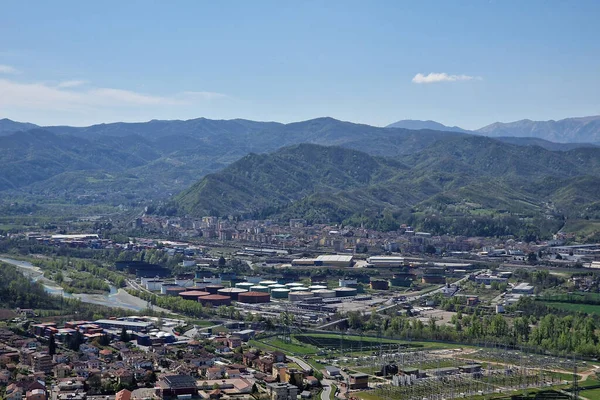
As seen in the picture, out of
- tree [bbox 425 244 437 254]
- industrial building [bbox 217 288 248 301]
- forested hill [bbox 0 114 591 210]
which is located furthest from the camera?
forested hill [bbox 0 114 591 210]

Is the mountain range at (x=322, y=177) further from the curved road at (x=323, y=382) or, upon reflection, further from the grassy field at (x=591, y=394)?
the grassy field at (x=591, y=394)

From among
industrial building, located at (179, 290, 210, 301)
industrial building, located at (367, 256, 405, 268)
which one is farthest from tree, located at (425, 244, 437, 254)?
industrial building, located at (179, 290, 210, 301)

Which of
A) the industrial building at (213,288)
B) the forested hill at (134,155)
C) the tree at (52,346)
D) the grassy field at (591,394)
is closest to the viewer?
the grassy field at (591,394)

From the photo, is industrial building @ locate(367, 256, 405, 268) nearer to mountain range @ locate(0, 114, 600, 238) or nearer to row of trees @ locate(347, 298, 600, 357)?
mountain range @ locate(0, 114, 600, 238)

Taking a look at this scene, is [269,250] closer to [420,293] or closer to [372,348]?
[420,293]

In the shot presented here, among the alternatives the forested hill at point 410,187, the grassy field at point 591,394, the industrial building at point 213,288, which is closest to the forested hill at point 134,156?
the forested hill at point 410,187

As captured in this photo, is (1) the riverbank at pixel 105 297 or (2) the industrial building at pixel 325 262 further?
(2) the industrial building at pixel 325 262

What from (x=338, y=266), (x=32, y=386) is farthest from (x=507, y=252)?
(x=32, y=386)

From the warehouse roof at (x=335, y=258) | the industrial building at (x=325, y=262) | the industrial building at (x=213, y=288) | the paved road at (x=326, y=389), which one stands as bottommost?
the paved road at (x=326, y=389)

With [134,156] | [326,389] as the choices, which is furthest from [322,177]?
[326,389]
